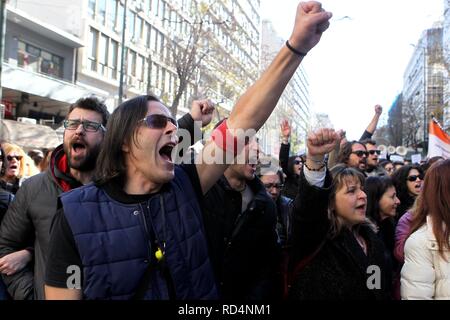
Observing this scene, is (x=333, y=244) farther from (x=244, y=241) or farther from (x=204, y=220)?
(x=204, y=220)

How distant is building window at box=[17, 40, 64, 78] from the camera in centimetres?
1978

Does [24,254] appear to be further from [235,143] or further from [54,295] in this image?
[235,143]

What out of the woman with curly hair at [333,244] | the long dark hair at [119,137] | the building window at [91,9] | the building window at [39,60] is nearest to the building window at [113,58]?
the building window at [91,9]

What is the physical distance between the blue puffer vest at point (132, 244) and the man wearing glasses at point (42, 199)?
0.82 metres

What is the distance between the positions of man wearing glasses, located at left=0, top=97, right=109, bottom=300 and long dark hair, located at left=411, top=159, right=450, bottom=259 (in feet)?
6.74

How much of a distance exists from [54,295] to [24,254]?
935 millimetres

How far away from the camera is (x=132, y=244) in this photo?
5.41 feet

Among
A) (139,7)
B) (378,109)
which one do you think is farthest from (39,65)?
(378,109)

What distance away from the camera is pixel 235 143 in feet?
6.03

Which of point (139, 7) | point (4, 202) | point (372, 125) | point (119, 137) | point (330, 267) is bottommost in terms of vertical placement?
point (330, 267)

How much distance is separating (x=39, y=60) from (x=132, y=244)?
21.7m

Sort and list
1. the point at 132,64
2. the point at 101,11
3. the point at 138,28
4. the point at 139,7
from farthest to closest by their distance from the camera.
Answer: the point at 138,28
the point at 132,64
the point at 139,7
the point at 101,11

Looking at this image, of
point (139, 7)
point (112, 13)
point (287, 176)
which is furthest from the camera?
point (139, 7)

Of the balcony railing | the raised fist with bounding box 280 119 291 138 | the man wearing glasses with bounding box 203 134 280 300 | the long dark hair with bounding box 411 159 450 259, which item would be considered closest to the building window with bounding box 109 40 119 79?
the balcony railing
